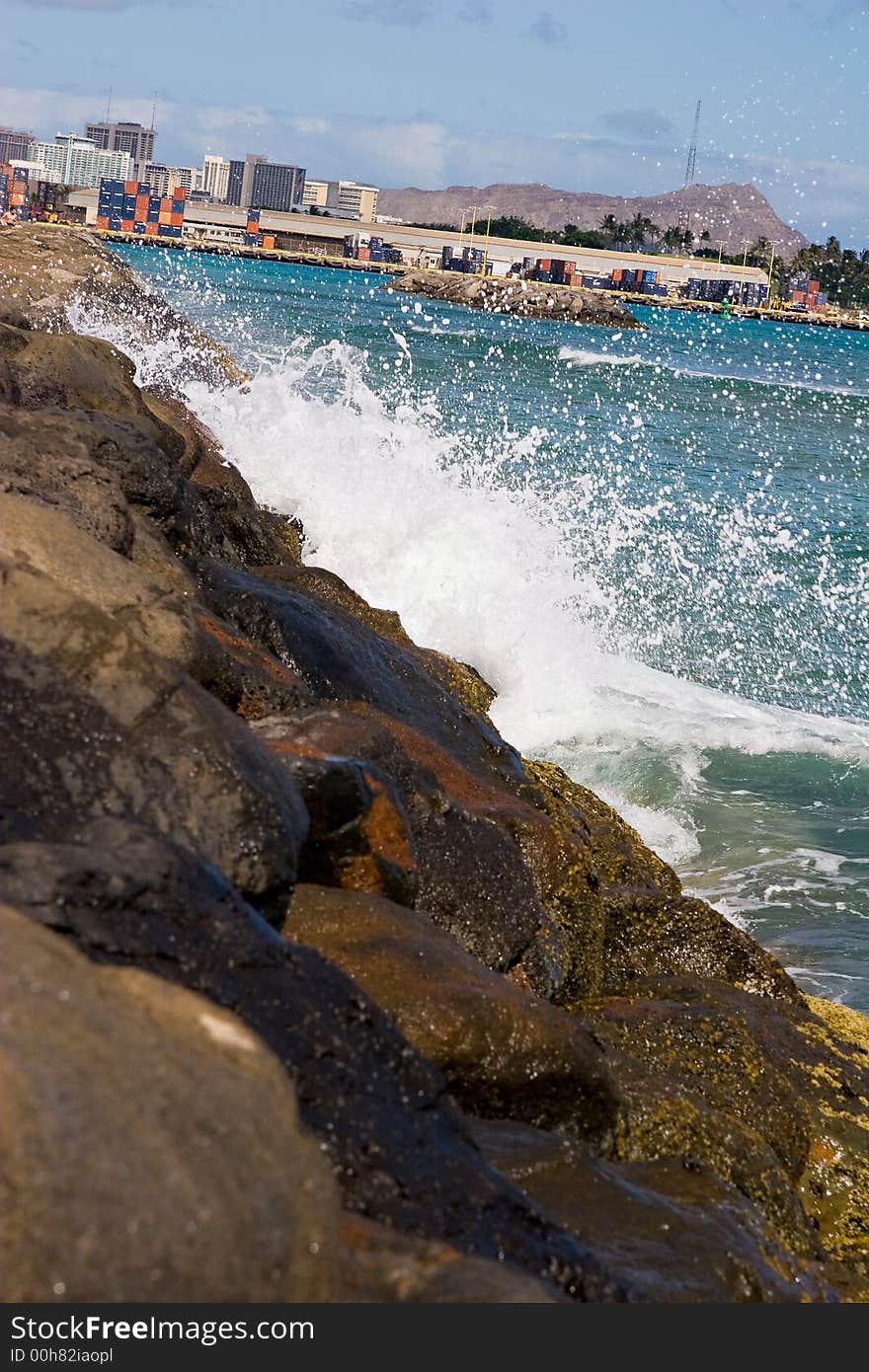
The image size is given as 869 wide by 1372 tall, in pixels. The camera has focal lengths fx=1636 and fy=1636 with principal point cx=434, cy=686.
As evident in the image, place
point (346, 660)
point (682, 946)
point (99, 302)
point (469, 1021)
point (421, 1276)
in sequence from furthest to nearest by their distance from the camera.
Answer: point (99, 302) < point (346, 660) < point (682, 946) < point (469, 1021) < point (421, 1276)

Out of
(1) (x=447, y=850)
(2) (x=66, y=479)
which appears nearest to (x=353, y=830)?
(1) (x=447, y=850)

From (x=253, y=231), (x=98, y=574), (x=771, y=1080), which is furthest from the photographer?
(x=253, y=231)

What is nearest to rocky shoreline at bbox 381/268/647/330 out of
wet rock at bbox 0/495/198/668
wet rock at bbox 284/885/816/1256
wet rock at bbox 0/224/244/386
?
wet rock at bbox 0/224/244/386

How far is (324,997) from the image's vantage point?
113 inches

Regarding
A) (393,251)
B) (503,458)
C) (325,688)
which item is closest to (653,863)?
(325,688)

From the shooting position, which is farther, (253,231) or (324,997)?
(253,231)

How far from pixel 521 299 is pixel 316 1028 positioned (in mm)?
87605

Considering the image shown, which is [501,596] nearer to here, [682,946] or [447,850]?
[682,946]

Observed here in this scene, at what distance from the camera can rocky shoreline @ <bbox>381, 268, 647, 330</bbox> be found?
82.1 metres

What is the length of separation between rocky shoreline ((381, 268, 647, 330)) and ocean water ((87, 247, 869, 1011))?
55.4 metres

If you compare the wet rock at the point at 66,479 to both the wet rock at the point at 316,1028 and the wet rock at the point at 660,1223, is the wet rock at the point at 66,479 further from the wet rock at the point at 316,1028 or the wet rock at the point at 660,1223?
the wet rock at the point at 660,1223

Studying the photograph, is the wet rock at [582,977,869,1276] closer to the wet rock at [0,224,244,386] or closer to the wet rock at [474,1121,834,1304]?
the wet rock at [474,1121,834,1304]

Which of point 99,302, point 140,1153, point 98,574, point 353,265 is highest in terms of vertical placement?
point 353,265

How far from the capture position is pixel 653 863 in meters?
6.90
